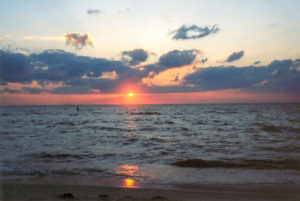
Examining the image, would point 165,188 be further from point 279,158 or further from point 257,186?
point 279,158

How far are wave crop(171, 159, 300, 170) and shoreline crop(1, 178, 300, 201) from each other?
2457 mm

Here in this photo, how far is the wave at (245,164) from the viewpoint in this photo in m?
9.32

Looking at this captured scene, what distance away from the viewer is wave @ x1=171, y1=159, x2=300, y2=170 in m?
9.32

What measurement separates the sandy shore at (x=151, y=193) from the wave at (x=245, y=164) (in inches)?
97.8

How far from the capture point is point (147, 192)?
6078 millimetres

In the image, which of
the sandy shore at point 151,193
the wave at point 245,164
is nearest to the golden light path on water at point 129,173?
the sandy shore at point 151,193

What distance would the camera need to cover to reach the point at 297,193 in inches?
245

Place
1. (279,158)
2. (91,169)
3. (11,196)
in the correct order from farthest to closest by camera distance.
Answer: (279,158) < (91,169) < (11,196)

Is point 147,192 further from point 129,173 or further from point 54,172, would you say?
point 54,172

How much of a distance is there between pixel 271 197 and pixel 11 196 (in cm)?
658

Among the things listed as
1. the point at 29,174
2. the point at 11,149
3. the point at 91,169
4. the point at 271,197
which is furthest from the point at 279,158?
the point at 11,149

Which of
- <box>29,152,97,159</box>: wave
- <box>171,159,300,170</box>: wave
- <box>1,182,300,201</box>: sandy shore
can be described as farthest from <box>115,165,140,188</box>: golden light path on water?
<box>29,152,97,159</box>: wave

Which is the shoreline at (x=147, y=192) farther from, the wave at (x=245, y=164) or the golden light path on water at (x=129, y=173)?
the wave at (x=245, y=164)

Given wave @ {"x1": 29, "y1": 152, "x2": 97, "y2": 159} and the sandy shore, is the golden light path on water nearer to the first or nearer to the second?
the sandy shore
